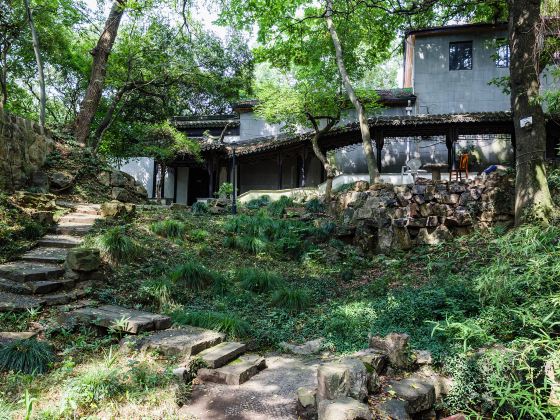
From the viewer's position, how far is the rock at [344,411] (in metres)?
2.52

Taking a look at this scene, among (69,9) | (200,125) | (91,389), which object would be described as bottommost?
(91,389)

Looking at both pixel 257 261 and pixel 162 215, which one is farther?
pixel 162 215

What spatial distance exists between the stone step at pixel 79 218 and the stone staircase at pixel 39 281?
106 cm

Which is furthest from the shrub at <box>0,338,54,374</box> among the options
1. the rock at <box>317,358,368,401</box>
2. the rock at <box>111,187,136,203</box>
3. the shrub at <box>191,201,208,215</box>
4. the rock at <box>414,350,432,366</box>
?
the shrub at <box>191,201,208,215</box>

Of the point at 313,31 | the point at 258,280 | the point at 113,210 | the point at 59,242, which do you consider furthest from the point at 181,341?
the point at 313,31

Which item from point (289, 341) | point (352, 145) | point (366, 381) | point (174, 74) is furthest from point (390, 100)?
point (366, 381)

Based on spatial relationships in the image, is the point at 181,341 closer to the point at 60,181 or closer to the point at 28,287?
the point at 28,287

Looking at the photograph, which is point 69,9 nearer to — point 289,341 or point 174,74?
point 174,74

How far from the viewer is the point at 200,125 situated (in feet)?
74.3

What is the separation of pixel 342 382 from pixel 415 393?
724 mm

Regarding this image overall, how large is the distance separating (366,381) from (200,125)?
839 inches

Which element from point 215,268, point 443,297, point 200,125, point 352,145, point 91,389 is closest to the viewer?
point 91,389

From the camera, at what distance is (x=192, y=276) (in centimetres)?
632

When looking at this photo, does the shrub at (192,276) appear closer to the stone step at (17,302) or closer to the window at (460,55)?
the stone step at (17,302)
